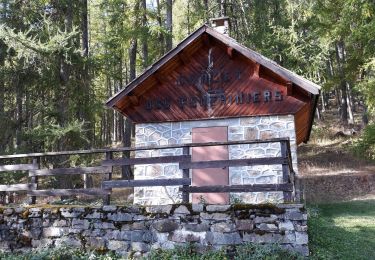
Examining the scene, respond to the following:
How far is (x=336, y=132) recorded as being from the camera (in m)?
26.3

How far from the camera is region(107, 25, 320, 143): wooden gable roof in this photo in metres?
11.1

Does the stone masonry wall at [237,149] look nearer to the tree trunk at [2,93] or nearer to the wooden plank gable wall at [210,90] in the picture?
the wooden plank gable wall at [210,90]

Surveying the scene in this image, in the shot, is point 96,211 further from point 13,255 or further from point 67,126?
point 67,126

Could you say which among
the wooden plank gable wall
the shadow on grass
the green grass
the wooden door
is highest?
the wooden plank gable wall

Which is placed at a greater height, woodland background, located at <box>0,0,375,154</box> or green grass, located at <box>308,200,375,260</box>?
woodland background, located at <box>0,0,375,154</box>

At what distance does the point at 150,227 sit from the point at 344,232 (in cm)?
538

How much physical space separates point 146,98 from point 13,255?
630cm

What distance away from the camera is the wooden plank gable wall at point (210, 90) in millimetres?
11148

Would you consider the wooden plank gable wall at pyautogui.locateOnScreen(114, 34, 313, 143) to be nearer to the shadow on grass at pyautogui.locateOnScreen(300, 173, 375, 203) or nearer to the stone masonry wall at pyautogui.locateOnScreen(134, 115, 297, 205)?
the stone masonry wall at pyautogui.locateOnScreen(134, 115, 297, 205)

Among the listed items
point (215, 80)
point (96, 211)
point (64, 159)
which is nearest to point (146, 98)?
point (215, 80)

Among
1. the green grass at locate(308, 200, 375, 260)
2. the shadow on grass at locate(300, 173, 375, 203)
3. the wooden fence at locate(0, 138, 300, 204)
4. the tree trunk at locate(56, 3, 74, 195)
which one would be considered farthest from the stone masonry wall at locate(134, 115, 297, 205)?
the shadow on grass at locate(300, 173, 375, 203)

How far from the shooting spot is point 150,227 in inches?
265

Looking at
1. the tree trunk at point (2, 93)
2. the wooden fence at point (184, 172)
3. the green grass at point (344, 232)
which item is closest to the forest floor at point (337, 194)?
the green grass at point (344, 232)

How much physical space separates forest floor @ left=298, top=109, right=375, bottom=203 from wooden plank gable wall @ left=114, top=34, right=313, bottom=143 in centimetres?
613
